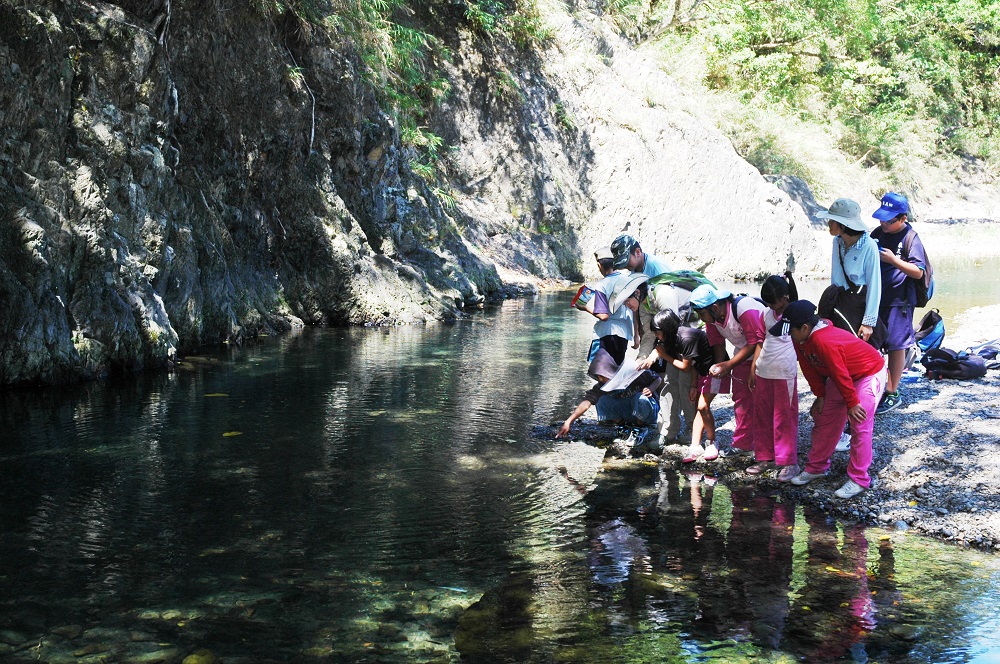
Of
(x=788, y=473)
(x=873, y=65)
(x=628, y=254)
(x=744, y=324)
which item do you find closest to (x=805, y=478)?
(x=788, y=473)

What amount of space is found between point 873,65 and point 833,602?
39.5 m

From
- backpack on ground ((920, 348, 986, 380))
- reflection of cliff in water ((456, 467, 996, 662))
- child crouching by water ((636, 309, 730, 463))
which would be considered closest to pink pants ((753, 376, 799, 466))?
child crouching by water ((636, 309, 730, 463))

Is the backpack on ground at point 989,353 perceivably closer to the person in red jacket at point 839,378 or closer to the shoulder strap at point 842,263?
the shoulder strap at point 842,263

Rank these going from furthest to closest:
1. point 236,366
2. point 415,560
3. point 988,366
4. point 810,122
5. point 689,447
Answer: point 810,122
point 236,366
point 988,366
point 689,447
point 415,560

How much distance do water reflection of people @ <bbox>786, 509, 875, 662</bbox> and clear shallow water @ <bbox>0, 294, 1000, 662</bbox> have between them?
0.01 meters

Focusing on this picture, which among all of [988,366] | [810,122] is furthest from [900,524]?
[810,122]

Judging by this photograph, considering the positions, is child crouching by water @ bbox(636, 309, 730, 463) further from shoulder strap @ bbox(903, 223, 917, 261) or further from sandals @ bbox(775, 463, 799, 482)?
shoulder strap @ bbox(903, 223, 917, 261)


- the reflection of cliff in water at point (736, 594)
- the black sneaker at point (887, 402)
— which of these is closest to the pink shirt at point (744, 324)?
the reflection of cliff in water at point (736, 594)

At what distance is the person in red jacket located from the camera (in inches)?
239

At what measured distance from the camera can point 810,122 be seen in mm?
36750

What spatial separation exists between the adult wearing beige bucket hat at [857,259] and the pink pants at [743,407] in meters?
0.80

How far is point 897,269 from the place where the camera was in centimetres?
737

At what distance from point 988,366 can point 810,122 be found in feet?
95.1

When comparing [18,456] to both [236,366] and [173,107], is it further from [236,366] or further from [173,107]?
[173,107]
